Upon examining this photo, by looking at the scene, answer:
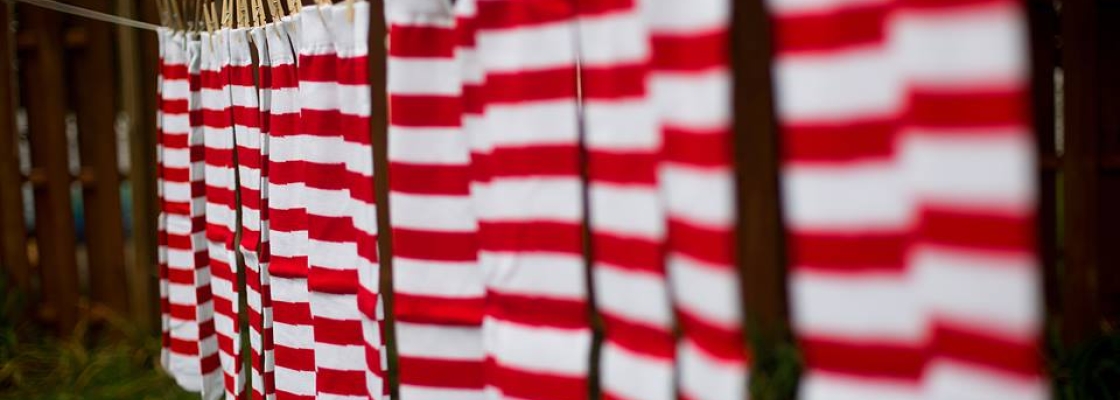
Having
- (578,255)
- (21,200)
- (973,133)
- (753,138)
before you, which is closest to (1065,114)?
(753,138)

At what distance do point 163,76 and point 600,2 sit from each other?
173 centimetres

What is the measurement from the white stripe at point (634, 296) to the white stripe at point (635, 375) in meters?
0.04

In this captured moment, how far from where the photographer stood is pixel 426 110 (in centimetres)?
139

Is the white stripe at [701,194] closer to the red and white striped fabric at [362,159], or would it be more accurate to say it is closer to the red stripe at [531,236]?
the red stripe at [531,236]

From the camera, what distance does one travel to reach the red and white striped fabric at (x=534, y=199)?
121cm

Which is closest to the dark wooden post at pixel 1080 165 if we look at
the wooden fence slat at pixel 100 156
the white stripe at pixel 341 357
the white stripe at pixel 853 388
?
the white stripe at pixel 341 357

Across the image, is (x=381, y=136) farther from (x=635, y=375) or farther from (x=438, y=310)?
(x=635, y=375)

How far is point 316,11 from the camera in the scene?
1.71 m

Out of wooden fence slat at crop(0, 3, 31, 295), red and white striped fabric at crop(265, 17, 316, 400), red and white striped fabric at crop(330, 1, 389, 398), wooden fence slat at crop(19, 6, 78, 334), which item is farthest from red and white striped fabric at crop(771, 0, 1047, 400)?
wooden fence slat at crop(0, 3, 31, 295)

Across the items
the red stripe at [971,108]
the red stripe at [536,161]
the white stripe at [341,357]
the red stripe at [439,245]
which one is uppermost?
the red stripe at [971,108]

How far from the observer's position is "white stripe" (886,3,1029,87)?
2.57 ft

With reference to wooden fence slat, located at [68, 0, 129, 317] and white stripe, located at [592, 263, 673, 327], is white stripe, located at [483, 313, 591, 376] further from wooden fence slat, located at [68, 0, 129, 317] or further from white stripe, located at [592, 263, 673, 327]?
wooden fence slat, located at [68, 0, 129, 317]

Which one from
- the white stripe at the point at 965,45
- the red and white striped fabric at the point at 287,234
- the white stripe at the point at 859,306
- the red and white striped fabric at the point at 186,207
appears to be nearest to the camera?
the white stripe at the point at 965,45

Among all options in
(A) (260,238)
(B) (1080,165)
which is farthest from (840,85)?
(B) (1080,165)
